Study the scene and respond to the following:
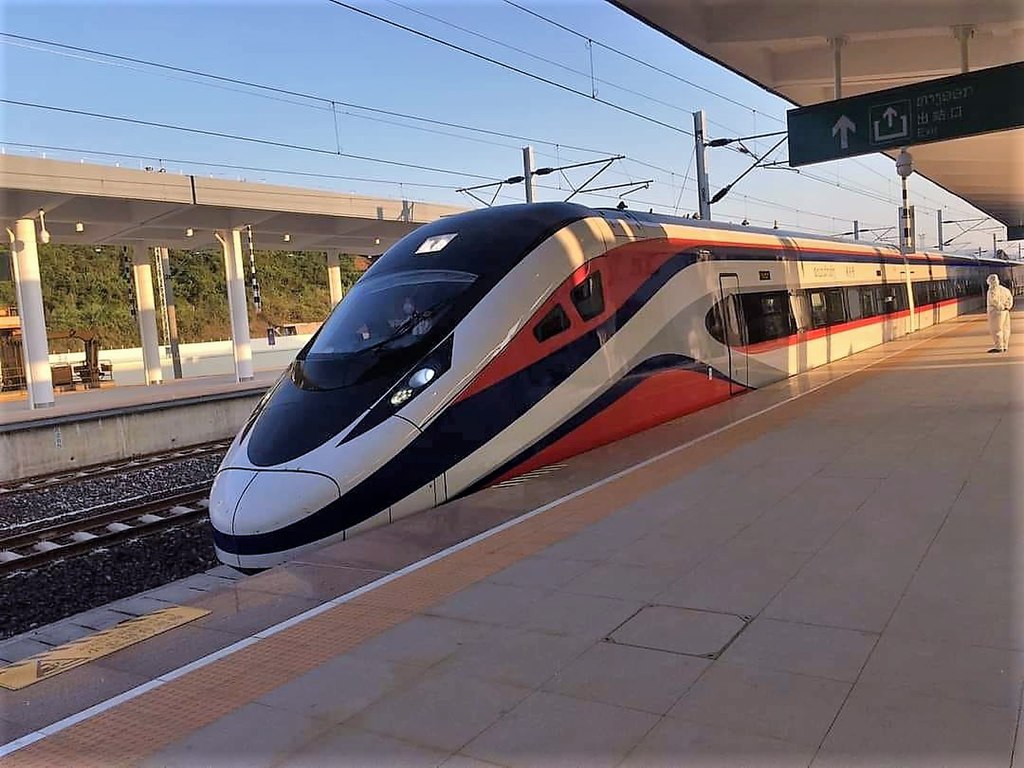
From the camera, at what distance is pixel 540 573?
15.7 ft

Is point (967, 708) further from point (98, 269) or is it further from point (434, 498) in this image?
point (98, 269)

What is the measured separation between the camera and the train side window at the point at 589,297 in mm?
8055

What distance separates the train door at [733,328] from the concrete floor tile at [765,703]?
26.8 feet

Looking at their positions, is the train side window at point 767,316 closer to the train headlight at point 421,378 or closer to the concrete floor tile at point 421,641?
the train headlight at point 421,378

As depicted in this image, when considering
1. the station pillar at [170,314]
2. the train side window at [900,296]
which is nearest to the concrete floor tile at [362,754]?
the train side window at [900,296]

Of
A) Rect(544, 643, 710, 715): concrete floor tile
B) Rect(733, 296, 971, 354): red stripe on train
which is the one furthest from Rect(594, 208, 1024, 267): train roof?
Rect(544, 643, 710, 715): concrete floor tile

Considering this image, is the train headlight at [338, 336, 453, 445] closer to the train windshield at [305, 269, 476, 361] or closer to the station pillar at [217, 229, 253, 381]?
the train windshield at [305, 269, 476, 361]

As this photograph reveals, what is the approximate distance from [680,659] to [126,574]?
587 cm

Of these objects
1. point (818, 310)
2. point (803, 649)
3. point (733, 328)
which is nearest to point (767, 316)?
point (733, 328)

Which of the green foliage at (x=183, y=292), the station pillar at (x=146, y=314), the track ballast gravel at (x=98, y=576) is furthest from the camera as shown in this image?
the green foliage at (x=183, y=292)

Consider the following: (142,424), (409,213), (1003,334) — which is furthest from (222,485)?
(409,213)

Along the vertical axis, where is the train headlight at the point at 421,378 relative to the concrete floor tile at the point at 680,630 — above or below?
above

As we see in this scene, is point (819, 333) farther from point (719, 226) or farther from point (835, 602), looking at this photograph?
point (835, 602)

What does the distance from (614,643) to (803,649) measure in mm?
796
